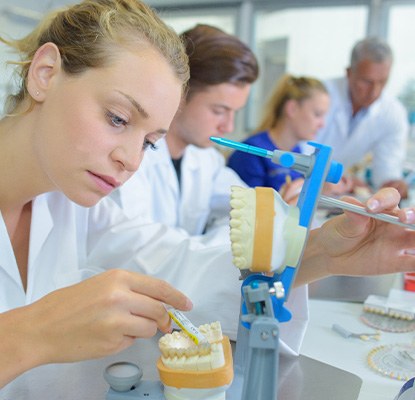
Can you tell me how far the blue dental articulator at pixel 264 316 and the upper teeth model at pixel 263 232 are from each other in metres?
0.01

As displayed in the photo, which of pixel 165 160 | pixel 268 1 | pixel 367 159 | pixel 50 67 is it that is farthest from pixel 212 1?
pixel 50 67

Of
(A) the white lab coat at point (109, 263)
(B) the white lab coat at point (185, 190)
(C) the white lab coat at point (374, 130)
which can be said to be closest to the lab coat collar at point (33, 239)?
(A) the white lab coat at point (109, 263)

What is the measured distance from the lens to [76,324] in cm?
56

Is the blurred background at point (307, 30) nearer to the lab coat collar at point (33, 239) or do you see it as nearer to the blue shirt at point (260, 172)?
the blue shirt at point (260, 172)

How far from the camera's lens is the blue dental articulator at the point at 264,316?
0.51 metres

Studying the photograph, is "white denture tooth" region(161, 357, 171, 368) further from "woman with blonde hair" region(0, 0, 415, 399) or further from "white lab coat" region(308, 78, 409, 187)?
"white lab coat" region(308, 78, 409, 187)

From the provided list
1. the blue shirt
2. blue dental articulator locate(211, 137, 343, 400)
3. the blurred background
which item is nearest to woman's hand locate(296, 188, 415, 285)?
blue dental articulator locate(211, 137, 343, 400)

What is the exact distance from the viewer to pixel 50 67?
821mm

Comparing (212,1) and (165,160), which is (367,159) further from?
(165,160)

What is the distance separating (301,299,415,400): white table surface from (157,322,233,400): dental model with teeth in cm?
25

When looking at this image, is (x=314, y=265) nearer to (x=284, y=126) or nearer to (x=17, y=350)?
(x=17, y=350)

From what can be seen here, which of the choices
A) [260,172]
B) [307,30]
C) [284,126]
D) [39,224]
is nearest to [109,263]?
[39,224]

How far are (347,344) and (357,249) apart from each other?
0.58ft

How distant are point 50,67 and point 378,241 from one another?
612 millimetres
